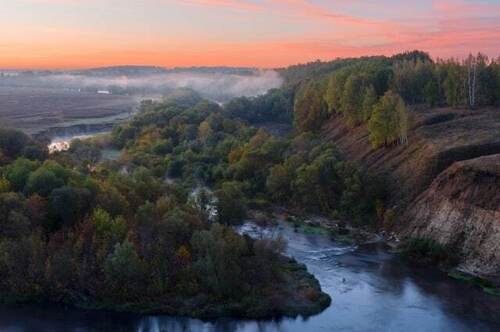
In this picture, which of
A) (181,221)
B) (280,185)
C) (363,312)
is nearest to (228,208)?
(181,221)

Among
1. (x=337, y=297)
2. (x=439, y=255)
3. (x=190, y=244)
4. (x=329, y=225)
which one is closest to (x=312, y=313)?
(x=337, y=297)

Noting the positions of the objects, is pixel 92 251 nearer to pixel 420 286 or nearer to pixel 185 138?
pixel 420 286

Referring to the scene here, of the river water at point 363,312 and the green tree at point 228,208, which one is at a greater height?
the green tree at point 228,208

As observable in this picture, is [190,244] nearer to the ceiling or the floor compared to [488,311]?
nearer to the ceiling

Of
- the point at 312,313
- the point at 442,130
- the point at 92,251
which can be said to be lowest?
the point at 312,313

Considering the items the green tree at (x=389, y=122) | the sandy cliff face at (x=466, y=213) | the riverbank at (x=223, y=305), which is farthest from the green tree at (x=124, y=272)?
the green tree at (x=389, y=122)

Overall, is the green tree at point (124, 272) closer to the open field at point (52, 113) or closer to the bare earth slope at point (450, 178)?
the bare earth slope at point (450, 178)

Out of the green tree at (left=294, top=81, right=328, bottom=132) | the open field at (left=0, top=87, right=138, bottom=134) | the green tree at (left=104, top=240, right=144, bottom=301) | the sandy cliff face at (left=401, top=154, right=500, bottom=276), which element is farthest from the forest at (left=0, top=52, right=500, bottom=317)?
the open field at (left=0, top=87, right=138, bottom=134)

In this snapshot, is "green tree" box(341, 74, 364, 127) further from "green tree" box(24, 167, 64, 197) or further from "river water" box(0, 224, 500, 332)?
"green tree" box(24, 167, 64, 197)
